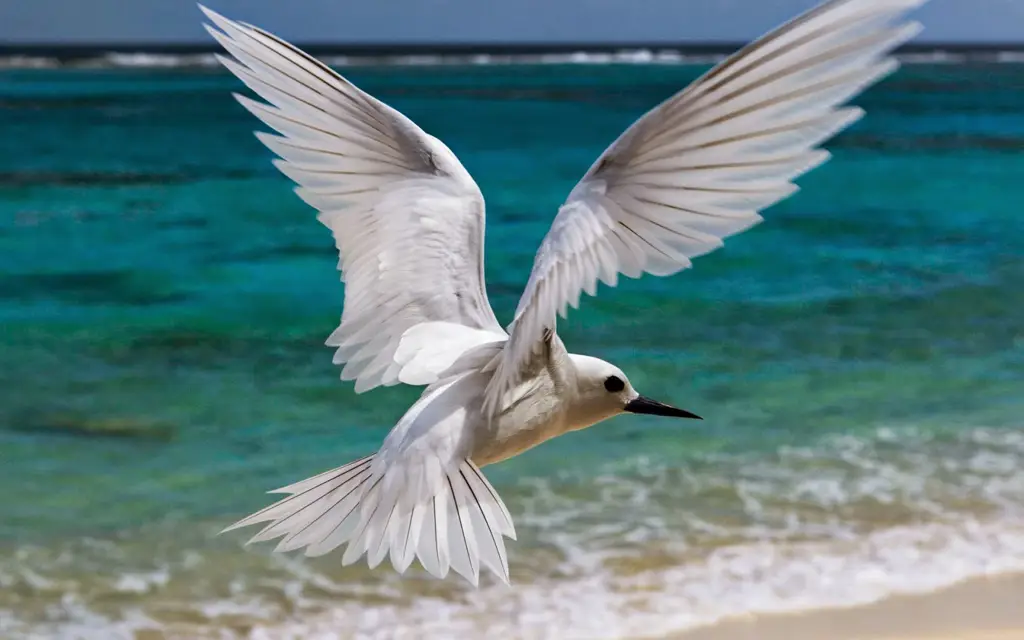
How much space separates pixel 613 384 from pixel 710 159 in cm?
22

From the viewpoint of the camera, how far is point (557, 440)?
3275 millimetres

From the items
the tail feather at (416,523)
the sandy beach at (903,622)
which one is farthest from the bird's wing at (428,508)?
the sandy beach at (903,622)

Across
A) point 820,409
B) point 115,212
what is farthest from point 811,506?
point 115,212

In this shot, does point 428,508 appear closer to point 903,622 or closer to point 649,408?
point 649,408

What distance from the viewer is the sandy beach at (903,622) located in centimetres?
213

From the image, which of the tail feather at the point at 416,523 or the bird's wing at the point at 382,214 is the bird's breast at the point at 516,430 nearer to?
the tail feather at the point at 416,523

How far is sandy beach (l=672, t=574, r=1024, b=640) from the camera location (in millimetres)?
2133

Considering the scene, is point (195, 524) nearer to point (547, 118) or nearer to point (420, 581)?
point (420, 581)

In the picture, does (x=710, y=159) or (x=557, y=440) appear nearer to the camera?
(x=710, y=159)

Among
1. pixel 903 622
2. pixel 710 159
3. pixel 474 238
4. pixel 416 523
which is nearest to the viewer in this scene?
pixel 710 159

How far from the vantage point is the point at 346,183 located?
3.91 feet

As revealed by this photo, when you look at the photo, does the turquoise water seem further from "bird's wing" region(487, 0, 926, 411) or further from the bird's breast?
"bird's wing" region(487, 0, 926, 411)

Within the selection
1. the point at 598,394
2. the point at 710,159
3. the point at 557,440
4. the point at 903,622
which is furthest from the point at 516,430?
the point at 557,440

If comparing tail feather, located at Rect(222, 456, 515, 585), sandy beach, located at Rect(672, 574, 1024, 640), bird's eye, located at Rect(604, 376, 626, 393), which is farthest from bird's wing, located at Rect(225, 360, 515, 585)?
sandy beach, located at Rect(672, 574, 1024, 640)
